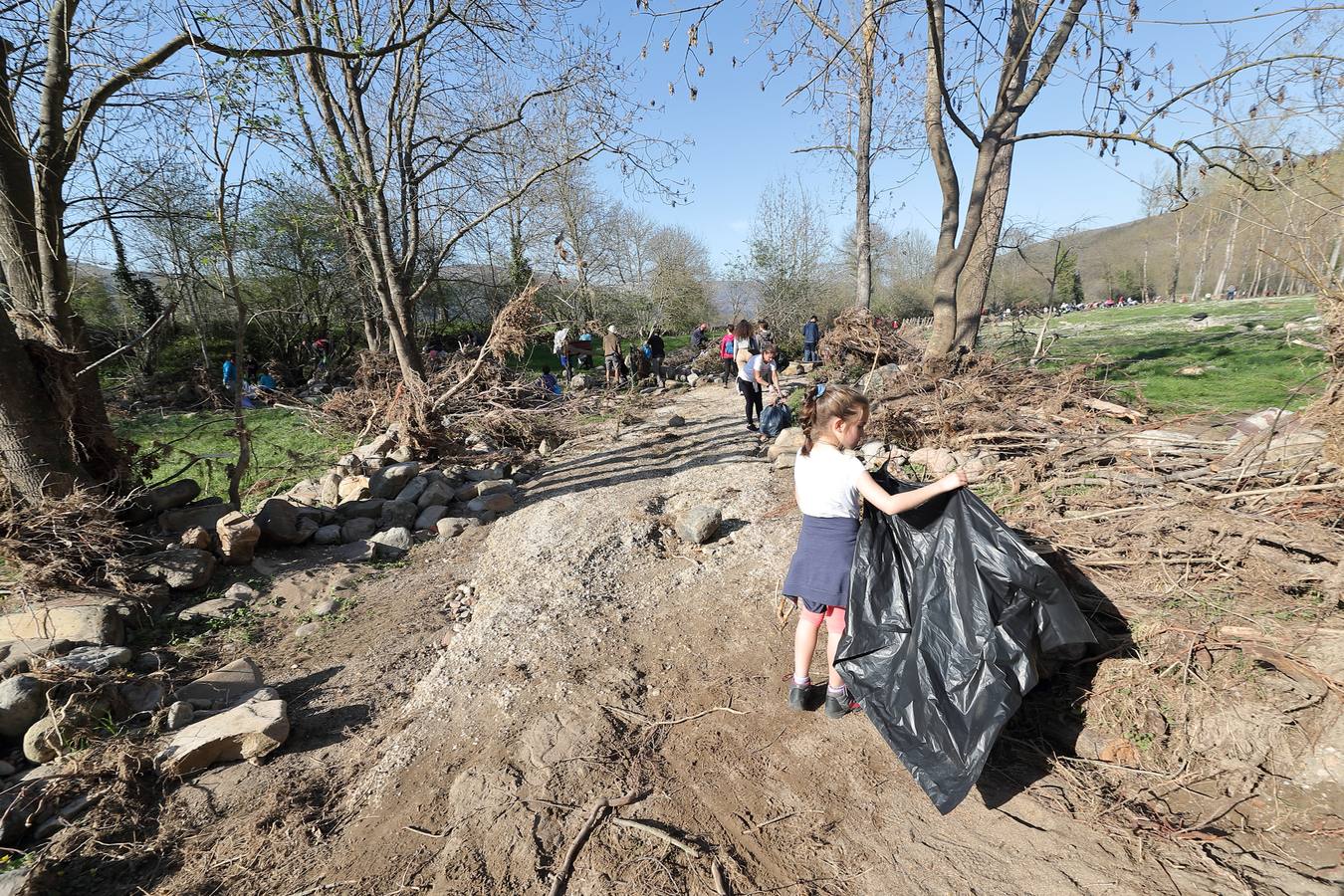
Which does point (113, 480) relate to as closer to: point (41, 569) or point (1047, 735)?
point (41, 569)

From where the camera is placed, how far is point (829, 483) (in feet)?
9.45

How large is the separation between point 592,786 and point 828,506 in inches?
68.6

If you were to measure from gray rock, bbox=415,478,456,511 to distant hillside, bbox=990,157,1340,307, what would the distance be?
23.1 feet

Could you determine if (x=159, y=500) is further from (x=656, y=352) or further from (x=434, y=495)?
(x=656, y=352)

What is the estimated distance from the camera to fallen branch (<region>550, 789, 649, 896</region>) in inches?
90.7

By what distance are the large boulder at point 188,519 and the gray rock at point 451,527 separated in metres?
1.91

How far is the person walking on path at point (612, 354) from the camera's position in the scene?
504 inches

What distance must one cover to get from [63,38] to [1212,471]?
905 cm

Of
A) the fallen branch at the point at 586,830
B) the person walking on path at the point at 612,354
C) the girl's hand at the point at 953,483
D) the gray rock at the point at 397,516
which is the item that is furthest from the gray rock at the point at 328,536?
the person walking on path at the point at 612,354

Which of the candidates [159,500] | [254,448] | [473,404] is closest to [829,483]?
[159,500]

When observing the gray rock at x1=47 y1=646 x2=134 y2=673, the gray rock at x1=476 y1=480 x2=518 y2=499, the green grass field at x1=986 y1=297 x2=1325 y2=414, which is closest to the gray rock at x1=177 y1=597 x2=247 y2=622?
the gray rock at x1=47 y1=646 x2=134 y2=673

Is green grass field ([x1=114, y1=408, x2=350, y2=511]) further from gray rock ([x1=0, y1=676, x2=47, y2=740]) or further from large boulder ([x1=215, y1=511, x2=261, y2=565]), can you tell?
gray rock ([x1=0, y1=676, x2=47, y2=740])

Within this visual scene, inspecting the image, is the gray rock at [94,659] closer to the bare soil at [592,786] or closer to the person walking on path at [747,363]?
the bare soil at [592,786]

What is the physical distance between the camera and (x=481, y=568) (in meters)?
5.33
